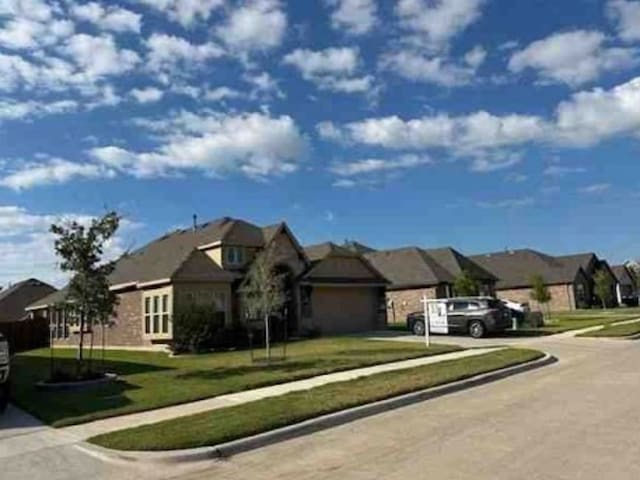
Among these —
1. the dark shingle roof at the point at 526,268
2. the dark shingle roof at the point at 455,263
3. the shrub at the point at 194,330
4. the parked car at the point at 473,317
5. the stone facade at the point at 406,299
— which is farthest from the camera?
the dark shingle roof at the point at 526,268

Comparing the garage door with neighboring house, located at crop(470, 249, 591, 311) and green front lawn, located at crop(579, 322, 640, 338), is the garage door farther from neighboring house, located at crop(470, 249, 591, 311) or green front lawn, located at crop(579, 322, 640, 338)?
neighboring house, located at crop(470, 249, 591, 311)

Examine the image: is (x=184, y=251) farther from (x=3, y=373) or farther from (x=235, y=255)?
(x=3, y=373)

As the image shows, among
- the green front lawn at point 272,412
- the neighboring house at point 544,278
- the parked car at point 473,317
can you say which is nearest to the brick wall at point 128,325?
the parked car at point 473,317

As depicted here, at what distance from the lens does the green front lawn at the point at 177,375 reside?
1391 cm

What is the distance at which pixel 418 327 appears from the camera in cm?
3522

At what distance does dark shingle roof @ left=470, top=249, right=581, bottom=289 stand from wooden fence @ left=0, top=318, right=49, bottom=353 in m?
44.5

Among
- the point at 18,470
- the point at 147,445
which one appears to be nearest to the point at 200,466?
the point at 147,445

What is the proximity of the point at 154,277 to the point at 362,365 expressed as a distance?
14852mm

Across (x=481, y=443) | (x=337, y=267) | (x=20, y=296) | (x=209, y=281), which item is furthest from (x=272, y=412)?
(x=20, y=296)

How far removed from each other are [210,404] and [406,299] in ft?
132

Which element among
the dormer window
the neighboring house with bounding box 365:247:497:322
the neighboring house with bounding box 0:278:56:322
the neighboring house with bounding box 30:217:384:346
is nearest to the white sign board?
the neighboring house with bounding box 30:217:384:346

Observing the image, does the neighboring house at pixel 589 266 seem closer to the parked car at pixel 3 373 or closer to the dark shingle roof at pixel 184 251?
the dark shingle roof at pixel 184 251

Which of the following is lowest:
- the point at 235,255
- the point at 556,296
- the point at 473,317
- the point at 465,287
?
the point at 473,317

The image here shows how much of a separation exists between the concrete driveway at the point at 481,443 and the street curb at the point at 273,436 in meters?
0.24
